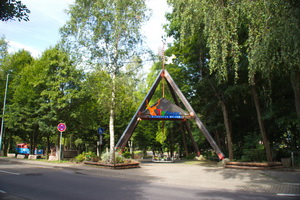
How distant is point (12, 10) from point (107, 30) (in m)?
11.1

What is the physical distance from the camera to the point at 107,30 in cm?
1783

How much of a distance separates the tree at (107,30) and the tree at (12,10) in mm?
10130

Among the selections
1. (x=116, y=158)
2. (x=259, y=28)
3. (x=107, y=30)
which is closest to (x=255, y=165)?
(x=259, y=28)

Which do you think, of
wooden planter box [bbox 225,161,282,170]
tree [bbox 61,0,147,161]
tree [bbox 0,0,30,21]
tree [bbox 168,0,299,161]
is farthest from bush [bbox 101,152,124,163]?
tree [bbox 0,0,30,21]

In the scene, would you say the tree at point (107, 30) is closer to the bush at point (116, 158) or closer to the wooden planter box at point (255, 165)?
the bush at point (116, 158)

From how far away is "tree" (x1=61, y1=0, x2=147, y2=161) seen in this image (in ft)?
57.2

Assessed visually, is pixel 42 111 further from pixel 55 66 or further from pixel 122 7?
pixel 122 7

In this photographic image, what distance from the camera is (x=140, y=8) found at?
721 inches

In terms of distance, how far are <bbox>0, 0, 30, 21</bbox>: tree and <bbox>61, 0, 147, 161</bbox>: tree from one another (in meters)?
10.1

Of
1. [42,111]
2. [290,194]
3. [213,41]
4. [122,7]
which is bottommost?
[290,194]

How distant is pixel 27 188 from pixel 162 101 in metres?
13.5

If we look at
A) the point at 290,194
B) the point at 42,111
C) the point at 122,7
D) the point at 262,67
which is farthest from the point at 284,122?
the point at 42,111

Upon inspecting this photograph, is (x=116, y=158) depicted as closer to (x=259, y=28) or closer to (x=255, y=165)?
(x=255, y=165)

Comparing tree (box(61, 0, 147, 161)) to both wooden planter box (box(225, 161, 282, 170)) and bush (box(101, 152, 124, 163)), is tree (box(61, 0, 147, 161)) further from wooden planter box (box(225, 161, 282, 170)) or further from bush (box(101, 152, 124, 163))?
wooden planter box (box(225, 161, 282, 170))
